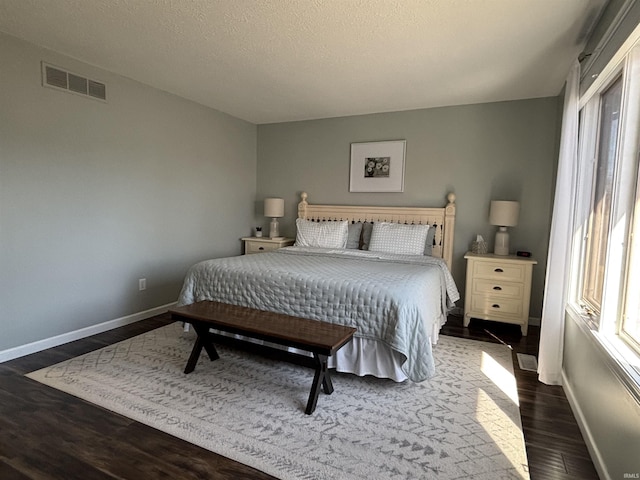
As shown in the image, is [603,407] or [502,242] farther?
[502,242]

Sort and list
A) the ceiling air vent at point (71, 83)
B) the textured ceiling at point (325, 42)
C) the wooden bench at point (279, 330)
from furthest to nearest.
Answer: the ceiling air vent at point (71, 83) → the textured ceiling at point (325, 42) → the wooden bench at point (279, 330)

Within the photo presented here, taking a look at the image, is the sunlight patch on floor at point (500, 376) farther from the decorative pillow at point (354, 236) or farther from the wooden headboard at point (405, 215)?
the decorative pillow at point (354, 236)

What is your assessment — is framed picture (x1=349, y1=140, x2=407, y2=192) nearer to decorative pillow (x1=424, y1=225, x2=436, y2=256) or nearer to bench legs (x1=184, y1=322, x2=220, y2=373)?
decorative pillow (x1=424, y1=225, x2=436, y2=256)

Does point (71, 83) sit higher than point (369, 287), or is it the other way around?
point (71, 83)

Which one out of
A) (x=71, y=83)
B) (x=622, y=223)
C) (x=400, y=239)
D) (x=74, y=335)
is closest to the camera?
(x=622, y=223)

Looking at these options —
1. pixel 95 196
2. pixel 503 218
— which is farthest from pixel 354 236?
pixel 95 196

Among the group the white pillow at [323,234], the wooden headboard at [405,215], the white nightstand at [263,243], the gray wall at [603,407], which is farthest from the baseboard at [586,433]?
the white nightstand at [263,243]

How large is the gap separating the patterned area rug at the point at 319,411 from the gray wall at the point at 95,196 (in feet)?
2.21

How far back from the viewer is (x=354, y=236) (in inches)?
174

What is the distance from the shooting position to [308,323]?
239 cm

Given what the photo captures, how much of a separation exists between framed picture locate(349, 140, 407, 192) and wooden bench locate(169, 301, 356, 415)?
8.46 feet

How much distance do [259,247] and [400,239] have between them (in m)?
2.00

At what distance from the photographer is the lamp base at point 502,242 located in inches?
150

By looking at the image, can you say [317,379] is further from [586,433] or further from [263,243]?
[263,243]
